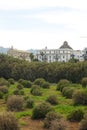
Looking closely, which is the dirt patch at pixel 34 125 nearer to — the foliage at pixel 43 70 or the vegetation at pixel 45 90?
the vegetation at pixel 45 90

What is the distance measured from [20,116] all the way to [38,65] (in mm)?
37962

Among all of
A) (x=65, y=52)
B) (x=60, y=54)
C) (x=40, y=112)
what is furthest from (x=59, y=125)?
(x=60, y=54)

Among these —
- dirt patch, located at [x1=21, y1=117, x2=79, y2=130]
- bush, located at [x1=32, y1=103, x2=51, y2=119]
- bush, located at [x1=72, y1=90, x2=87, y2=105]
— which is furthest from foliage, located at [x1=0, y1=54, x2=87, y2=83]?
dirt patch, located at [x1=21, y1=117, x2=79, y2=130]

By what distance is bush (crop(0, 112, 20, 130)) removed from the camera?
17.0m

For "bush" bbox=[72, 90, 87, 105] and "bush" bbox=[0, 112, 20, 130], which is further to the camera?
"bush" bbox=[72, 90, 87, 105]

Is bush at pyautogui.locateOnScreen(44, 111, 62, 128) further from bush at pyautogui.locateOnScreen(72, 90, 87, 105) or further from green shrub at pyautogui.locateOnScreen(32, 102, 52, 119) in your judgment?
bush at pyautogui.locateOnScreen(72, 90, 87, 105)

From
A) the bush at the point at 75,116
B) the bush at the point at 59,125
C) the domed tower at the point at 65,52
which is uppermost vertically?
the domed tower at the point at 65,52

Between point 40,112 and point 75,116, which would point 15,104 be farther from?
point 75,116

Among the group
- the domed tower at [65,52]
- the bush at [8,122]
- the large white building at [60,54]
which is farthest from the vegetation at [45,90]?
the domed tower at [65,52]

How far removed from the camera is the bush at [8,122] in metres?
17.0

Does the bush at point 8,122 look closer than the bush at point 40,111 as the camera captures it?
Yes

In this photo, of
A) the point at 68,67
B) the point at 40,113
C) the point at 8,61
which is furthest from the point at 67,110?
the point at 8,61

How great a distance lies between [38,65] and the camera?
60.0 m

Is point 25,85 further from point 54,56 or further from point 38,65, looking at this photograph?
point 54,56
